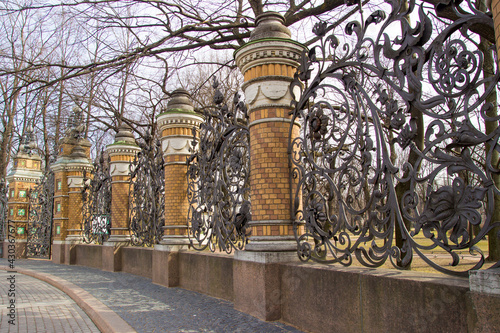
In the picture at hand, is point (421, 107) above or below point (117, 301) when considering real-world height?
above

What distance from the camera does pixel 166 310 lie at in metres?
5.41

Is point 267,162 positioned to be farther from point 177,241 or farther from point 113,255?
point 113,255

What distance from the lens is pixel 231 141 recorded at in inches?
247

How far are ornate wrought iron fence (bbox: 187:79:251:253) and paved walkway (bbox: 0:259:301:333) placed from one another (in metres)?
0.95

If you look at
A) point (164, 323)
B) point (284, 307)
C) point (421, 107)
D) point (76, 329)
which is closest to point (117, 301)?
point (76, 329)

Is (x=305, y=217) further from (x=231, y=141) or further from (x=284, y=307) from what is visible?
(x=231, y=141)

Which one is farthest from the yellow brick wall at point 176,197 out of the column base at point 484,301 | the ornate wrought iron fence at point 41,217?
the ornate wrought iron fence at point 41,217

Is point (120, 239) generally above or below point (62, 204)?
below

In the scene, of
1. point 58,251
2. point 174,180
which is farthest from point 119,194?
point 58,251

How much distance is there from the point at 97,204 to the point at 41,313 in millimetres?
7231

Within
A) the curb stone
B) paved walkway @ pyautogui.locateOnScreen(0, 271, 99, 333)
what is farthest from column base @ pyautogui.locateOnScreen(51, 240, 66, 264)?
paved walkway @ pyautogui.locateOnScreen(0, 271, 99, 333)

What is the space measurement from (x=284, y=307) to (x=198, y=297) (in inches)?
90.9

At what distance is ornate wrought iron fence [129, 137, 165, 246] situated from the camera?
8.84 m

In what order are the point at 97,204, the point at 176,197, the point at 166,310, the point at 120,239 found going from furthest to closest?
the point at 97,204, the point at 120,239, the point at 176,197, the point at 166,310
